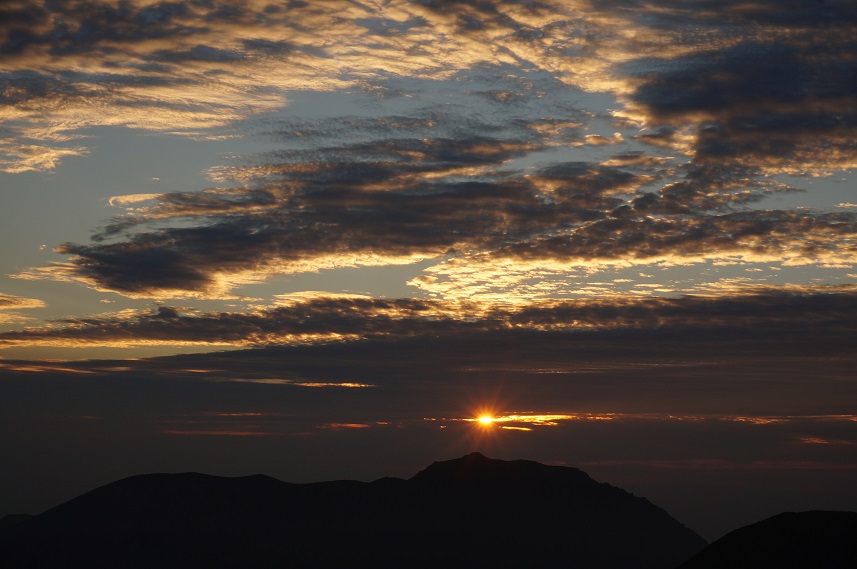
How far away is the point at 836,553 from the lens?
13025cm

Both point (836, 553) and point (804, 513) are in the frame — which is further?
point (804, 513)

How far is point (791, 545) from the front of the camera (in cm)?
13612

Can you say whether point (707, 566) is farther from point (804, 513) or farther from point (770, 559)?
point (804, 513)

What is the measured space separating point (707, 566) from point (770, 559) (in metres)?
9.71

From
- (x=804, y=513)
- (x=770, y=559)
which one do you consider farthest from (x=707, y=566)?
(x=804, y=513)

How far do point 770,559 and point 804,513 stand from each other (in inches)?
528

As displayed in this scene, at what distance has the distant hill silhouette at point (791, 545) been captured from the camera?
131m

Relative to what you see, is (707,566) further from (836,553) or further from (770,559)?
(836,553)

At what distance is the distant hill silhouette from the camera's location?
130875mm

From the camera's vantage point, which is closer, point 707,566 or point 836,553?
point 836,553

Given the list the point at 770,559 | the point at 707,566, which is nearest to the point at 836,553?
the point at 770,559

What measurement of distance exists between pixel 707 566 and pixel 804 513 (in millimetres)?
18536

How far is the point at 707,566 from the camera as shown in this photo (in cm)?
13975
